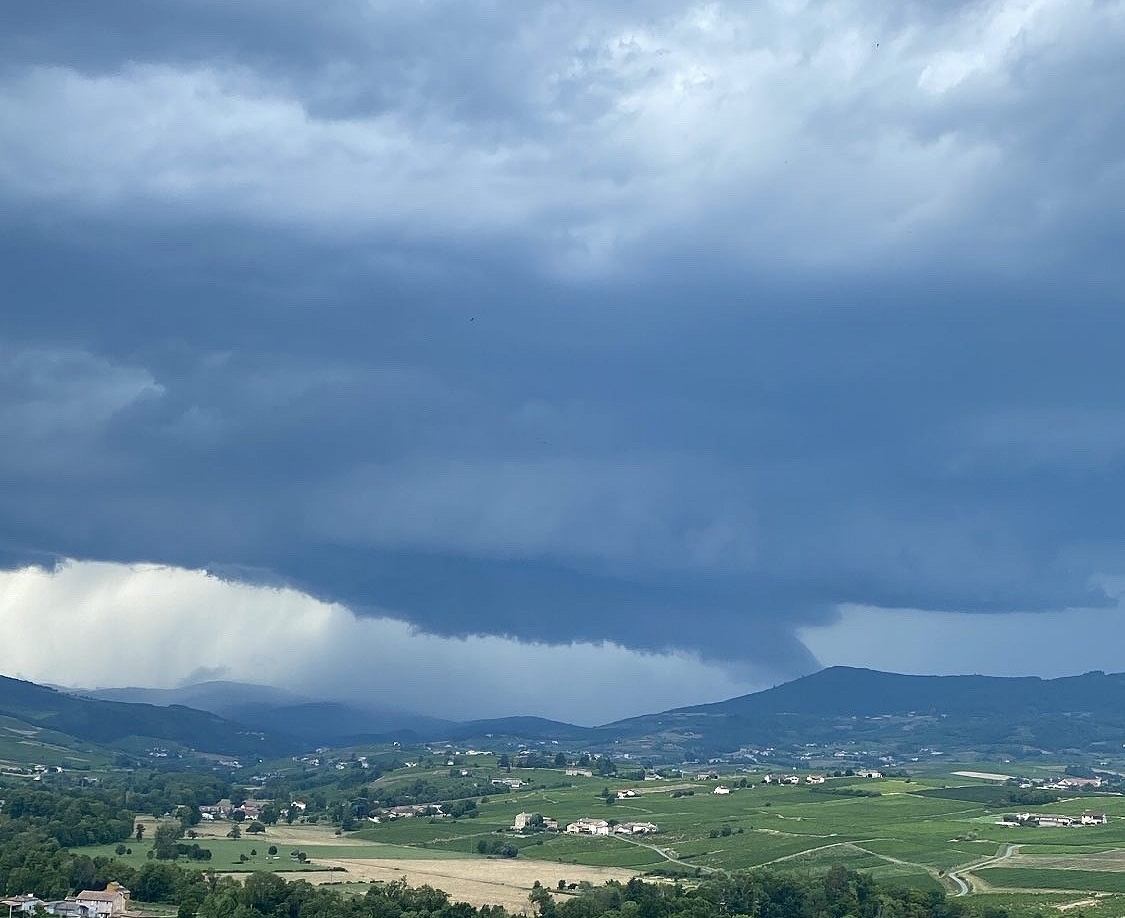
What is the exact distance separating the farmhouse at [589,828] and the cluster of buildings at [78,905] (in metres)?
80.3

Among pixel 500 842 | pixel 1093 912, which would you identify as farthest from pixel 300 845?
pixel 1093 912

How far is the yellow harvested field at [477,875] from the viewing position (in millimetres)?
133000

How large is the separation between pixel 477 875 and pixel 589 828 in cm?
4594

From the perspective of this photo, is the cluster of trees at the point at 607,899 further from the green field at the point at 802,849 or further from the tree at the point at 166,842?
the tree at the point at 166,842

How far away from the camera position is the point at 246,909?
116m

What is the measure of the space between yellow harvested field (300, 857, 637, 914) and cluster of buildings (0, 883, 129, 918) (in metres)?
21.2

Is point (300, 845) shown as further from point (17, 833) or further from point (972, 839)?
point (972, 839)

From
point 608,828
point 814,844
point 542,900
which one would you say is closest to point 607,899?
point 542,900

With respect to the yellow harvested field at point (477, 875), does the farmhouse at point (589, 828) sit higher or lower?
higher

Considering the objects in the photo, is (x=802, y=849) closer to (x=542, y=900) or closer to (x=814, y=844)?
(x=814, y=844)

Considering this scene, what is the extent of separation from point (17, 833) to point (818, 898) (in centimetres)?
9504

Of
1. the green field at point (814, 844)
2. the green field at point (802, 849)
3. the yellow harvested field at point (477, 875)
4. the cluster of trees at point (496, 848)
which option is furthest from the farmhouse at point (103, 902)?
the cluster of trees at point (496, 848)

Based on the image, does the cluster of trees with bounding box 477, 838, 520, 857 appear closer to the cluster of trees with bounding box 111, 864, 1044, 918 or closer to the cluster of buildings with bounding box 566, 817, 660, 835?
the cluster of buildings with bounding box 566, 817, 660, 835

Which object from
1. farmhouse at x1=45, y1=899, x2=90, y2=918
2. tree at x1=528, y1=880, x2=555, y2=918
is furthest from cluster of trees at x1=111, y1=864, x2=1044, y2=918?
farmhouse at x1=45, y1=899, x2=90, y2=918
